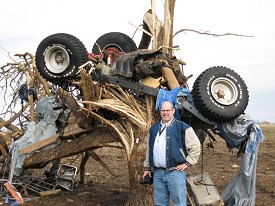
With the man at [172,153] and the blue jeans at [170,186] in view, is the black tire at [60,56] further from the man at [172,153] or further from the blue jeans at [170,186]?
the blue jeans at [170,186]

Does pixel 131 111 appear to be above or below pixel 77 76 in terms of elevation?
below

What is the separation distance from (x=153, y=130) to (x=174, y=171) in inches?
21.7

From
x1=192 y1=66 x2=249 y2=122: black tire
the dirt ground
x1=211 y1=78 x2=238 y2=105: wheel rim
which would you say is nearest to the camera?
x1=192 y1=66 x2=249 y2=122: black tire

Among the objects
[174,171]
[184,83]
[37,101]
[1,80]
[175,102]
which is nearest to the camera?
[174,171]

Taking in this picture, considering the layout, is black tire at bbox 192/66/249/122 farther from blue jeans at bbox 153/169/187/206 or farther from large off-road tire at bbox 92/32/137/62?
large off-road tire at bbox 92/32/137/62

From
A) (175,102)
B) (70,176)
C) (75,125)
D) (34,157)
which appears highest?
(175,102)

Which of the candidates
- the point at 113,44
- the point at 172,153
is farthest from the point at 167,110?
the point at 113,44

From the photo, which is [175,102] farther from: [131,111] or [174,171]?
[174,171]

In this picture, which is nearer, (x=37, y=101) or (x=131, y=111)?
(x=131, y=111)

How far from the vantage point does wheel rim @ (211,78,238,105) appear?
7227 mm

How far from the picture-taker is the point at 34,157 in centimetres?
947

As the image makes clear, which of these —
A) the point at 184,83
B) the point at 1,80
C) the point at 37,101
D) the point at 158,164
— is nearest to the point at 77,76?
the point at 184,83

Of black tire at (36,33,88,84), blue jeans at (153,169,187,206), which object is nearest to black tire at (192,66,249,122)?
blue jeans at (153,169,187,206)

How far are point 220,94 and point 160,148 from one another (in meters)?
1.98
